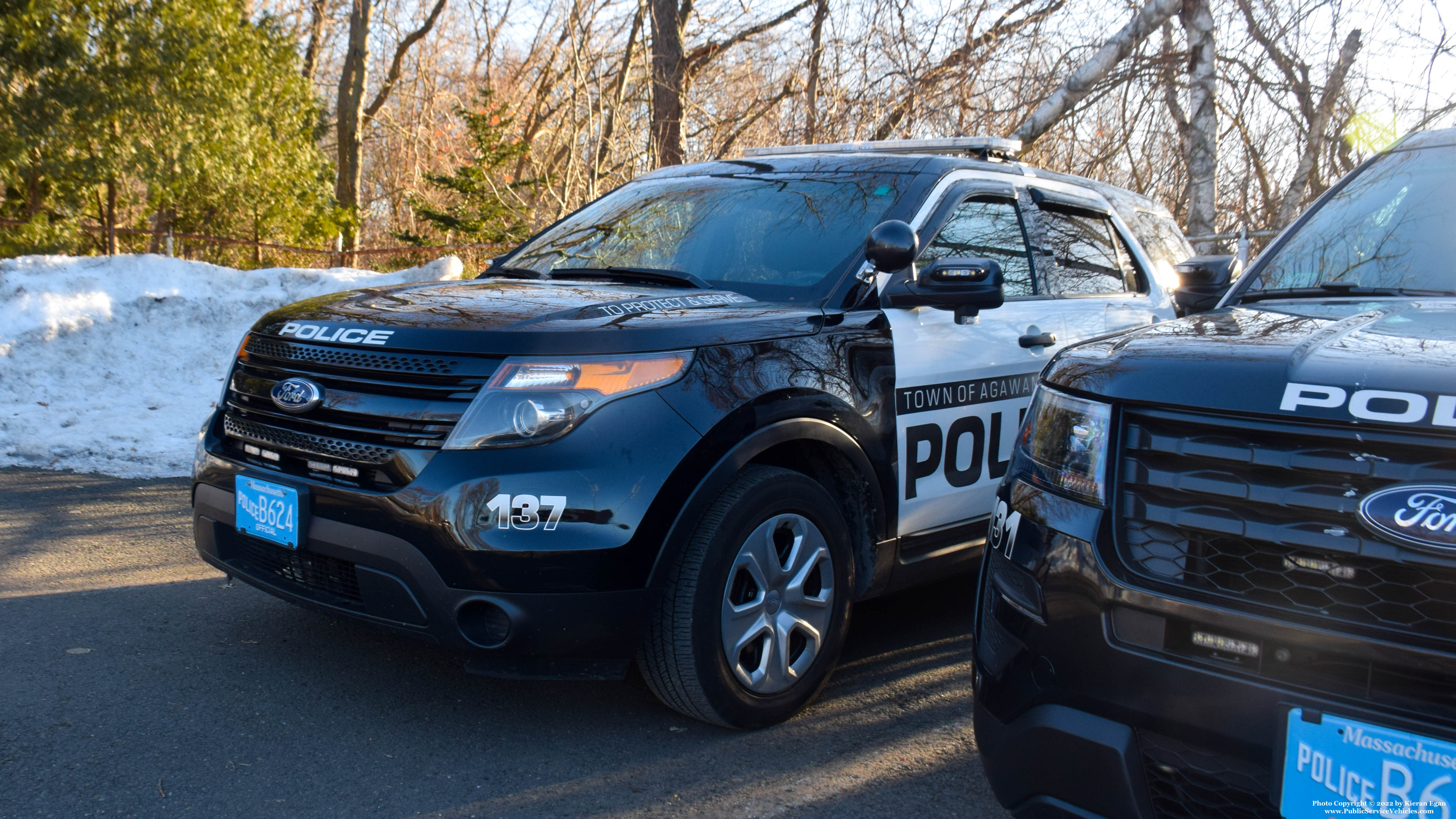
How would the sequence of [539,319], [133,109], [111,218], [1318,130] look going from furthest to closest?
[111,218] < [133,109] < [1318,130] < [539,319]

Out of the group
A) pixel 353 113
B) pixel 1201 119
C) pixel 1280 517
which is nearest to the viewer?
pixel 1280 517

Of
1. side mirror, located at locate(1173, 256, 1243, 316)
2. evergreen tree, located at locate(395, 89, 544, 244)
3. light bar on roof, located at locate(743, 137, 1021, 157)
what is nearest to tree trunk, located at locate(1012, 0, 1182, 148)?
light bar on roof, located at locate(743, 137, 1021, 157)

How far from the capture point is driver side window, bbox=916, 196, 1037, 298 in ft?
13.1

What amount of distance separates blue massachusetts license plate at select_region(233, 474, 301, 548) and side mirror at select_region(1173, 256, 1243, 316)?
9.22ft

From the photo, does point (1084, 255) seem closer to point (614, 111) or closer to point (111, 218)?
point (614, 111)

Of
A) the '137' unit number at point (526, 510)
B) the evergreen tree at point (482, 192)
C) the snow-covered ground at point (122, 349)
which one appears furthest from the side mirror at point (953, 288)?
the evergreen tree at point (482, 192)

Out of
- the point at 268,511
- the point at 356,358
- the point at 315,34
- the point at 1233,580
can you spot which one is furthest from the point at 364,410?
the point at 315,34

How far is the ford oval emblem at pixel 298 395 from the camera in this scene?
3064mm

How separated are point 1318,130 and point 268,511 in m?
12.0

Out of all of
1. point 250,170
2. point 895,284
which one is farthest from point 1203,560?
point 250,170

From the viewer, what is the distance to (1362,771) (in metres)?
1.76

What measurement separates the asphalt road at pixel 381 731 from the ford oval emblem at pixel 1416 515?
1.39 m

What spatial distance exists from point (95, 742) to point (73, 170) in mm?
13515

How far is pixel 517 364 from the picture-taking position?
284 centimetres
